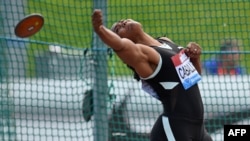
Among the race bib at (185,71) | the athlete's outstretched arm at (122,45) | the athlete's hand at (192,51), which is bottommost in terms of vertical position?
the race bib at (185,71)

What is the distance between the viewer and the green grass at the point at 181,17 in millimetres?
9023

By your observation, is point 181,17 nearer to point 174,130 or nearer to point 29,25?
point 29,25

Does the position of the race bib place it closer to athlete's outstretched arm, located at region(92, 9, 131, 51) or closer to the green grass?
athlete's outstretched arm, located at region(92, 9, 131, 51)

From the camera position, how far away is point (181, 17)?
913 centimetres

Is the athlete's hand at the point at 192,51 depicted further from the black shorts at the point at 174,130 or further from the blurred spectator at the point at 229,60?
the blurred spectator at the point at 229,60

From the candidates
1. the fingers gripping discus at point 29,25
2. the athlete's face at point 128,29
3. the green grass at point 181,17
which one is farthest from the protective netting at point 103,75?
the athlete's face at point 128,29

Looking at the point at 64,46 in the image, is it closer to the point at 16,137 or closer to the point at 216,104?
the point at 16,137

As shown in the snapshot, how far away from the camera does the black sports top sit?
6906 mm

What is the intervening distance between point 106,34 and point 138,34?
0.63m

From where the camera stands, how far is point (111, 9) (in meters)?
9.19

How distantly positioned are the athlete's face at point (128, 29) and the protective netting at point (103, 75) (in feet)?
5.20

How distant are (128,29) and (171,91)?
66 centimetres

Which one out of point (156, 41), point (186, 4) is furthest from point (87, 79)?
point (156, 41)

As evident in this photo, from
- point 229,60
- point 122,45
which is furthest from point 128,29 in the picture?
point 229,60
